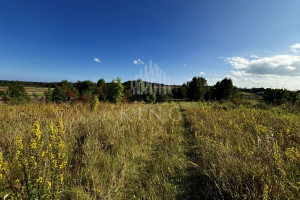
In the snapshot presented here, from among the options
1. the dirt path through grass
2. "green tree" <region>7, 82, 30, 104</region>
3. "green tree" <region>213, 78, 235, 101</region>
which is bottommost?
the dirt path through grass

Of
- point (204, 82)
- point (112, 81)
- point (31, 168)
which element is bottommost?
point (31, 168)

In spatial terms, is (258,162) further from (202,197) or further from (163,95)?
(163,95)

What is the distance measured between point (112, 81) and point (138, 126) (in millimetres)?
10625

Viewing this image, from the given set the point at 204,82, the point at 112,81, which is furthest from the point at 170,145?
the point at 204,82

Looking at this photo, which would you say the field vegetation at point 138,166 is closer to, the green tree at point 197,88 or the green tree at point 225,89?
the green tree at point 225,89

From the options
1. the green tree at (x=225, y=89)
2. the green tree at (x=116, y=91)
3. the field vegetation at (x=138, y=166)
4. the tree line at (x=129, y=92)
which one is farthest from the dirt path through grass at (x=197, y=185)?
the green tree at (x=225, y=89)

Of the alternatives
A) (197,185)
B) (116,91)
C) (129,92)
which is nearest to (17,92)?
(116,91)

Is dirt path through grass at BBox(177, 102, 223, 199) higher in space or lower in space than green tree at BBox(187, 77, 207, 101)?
lower

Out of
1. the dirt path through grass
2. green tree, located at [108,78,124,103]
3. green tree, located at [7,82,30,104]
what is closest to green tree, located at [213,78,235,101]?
green tree, located at [108,78,124,103]

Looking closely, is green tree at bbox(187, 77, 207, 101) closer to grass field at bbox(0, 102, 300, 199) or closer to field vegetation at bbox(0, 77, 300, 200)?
field vegetation at bbox(0, 77, 300, 200)

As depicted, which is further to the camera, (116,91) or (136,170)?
(116,91)

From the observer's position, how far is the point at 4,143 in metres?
2.18

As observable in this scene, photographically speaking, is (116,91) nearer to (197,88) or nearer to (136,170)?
(136,170)

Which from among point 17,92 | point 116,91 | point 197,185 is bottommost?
point 197,185
